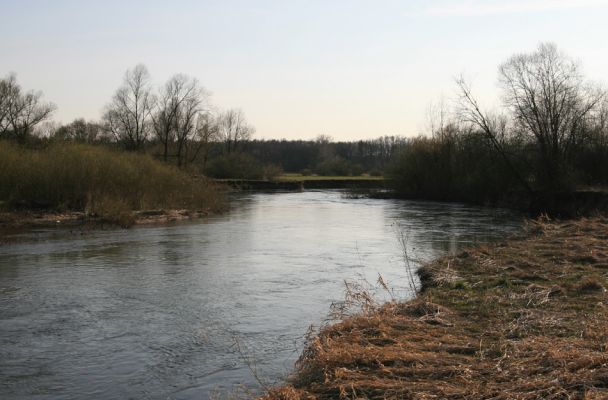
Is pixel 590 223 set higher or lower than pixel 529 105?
lower

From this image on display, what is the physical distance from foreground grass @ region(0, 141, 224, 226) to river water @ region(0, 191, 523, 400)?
4798mm

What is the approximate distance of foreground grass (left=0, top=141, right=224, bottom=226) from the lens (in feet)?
91.4

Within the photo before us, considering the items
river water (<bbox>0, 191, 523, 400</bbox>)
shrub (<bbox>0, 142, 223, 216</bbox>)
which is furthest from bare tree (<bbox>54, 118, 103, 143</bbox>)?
river water (<bbox>0, 191, 523, 400</bbox>)

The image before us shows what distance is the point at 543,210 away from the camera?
111 feet

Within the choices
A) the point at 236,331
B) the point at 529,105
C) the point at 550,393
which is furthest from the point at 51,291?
the point at 529,105

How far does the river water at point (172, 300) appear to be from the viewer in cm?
736

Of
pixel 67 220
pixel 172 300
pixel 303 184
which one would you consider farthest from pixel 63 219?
pixel 303 184

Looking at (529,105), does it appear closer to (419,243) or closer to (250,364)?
(419,243)

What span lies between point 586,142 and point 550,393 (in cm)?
3578

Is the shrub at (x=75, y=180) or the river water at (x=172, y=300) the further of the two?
the shrub at (x=75, y=180)

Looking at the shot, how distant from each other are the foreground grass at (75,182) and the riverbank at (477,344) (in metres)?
19.4

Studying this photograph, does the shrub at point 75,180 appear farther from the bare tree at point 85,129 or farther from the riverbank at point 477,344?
the bare tree at point 85,129

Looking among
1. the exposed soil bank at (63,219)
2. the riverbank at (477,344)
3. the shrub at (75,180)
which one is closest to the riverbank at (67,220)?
the exposed soil bank at (63,219)

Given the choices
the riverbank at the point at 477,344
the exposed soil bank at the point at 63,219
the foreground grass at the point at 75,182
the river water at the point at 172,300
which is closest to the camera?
the riverbank at the point at 477,344
